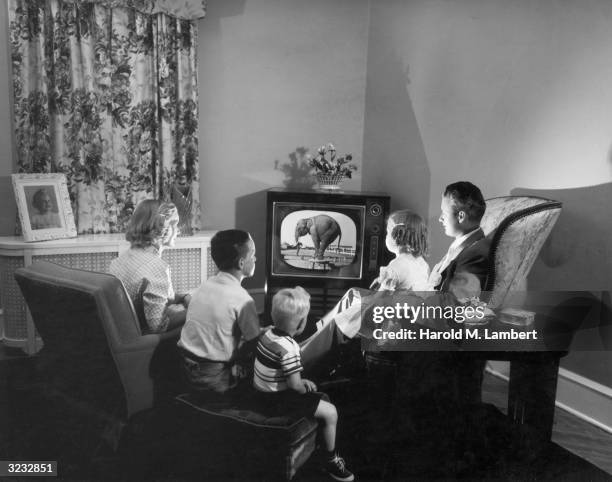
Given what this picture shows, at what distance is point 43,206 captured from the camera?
238 cm

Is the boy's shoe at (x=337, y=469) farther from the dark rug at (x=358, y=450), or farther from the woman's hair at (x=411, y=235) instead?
the woman's hair at (x=411, y=235)

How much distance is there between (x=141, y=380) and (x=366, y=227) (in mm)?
1359

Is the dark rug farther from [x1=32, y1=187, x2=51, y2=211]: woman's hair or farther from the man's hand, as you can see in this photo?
[x1=32, y1=187, x2=51, y2=211]: woman's hair

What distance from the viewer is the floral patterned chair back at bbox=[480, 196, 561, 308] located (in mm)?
1525

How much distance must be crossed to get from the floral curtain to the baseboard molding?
169cm

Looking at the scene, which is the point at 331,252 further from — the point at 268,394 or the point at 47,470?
the point at 47,470

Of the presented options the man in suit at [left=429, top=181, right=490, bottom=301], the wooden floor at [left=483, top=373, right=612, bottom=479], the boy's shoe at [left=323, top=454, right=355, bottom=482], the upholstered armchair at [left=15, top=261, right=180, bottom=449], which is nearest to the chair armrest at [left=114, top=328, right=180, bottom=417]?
the upholstered armchair at [left=15, top=261, right=180, bottom=449]

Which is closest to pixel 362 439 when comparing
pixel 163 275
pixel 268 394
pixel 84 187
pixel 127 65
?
pixel 268 394

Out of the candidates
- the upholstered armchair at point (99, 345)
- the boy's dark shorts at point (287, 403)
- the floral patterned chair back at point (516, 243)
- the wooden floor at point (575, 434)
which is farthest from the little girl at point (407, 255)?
the upholstered armchair at point (99, 345)

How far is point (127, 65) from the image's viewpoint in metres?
2.61

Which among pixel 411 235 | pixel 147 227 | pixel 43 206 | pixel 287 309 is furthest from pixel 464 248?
pixel 43 206

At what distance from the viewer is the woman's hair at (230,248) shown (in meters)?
1.34

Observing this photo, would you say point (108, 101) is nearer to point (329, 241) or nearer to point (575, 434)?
point (329, 241)

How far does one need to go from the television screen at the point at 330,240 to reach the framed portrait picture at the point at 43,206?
3.06ft
